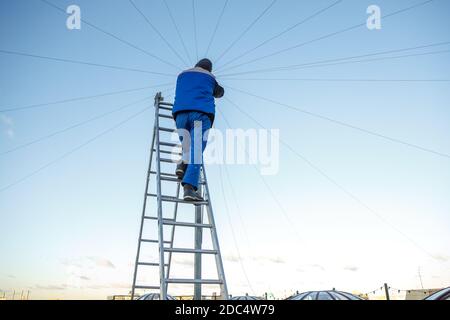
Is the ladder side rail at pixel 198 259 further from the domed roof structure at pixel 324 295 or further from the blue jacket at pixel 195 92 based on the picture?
the blue jacket at pixel 195 92

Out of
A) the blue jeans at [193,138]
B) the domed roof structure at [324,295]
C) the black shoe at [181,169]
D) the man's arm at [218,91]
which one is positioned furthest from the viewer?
the man's arm at [218,91]

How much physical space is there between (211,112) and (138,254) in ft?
13.2

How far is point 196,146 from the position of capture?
538 cm

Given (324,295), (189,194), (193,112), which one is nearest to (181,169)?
(189,194)

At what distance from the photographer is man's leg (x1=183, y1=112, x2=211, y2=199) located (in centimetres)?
517

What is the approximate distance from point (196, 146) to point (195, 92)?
40.0 inches

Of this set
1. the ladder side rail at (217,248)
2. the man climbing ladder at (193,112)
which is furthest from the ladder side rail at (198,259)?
the man climbing ladder at (193,112)

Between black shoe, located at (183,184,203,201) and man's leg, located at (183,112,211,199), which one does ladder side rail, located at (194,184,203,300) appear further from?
man's leg, located at (183,112,211,199)

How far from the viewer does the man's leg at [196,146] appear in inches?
203

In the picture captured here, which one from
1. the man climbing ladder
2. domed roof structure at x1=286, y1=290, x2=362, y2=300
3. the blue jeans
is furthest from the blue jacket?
domed roof structure at x1=286, y1=290, x2=362, y2=300

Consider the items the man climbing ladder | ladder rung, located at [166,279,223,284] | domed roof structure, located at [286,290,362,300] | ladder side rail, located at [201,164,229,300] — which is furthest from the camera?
the man climbing ladder

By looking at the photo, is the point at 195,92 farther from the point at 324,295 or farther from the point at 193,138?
the point at 324,295
